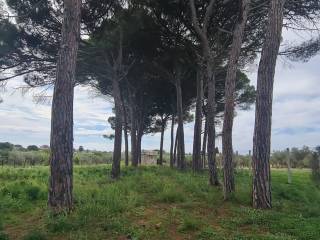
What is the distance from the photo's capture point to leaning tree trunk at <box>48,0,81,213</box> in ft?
25.7

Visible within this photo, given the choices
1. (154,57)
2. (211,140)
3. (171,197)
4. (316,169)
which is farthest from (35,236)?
(316,169)

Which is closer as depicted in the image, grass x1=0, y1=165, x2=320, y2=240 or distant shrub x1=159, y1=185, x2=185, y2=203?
grass x1=0, y1=165, x2=320, y2=240

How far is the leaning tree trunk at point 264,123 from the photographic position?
8.63 m

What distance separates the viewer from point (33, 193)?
9875 millimetres

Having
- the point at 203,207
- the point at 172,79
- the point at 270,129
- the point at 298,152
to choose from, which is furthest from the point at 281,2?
the point at 298,152

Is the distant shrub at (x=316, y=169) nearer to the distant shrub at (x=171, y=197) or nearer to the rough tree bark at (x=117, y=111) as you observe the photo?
the rough tree bark at (x=117, y=111)

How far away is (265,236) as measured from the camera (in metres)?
6.18

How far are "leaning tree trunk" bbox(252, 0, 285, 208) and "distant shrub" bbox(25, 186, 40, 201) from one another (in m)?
4.96

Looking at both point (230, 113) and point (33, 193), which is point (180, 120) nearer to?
point (230, 113)

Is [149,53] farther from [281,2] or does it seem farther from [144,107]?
[281,2]

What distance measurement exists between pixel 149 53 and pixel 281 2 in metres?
10.8

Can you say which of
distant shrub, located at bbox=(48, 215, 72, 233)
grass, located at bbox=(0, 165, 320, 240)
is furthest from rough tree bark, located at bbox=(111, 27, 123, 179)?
distant shrub, located at bbox=(48, 215, 72, 233)

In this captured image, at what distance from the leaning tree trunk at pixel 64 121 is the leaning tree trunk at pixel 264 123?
3.77 meters

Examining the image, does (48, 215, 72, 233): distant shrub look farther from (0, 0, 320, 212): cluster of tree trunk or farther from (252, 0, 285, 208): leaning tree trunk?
(252, 0, 285, 208): leaning tree trunk
